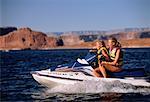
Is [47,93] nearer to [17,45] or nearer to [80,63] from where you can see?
[80,63]

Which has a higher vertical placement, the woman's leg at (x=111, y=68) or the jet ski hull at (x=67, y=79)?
the woman's leg at (x=111, y=68)

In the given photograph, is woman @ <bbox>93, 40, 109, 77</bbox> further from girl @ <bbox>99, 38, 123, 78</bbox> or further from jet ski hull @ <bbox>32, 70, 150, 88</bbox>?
jet ski hull @ <bbox>32, 70, 150, 88</bbox>

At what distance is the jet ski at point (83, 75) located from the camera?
700 inches

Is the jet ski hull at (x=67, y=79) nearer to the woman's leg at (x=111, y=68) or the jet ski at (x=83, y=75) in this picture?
the jet ski at (x=83, y=75)

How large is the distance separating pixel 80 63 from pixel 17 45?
17938 cm

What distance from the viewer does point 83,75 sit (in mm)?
17812

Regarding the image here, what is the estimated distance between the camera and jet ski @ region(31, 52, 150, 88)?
17.8 metres

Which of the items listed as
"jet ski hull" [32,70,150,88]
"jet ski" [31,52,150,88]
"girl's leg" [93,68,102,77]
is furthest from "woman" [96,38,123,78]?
"jet ski hull" [32,70,150,88]

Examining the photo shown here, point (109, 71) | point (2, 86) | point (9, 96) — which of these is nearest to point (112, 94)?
point (109, 71)

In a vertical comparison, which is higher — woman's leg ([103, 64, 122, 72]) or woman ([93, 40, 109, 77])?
woman ([93, 40, 109, 77])

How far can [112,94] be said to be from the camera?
17.5 metres

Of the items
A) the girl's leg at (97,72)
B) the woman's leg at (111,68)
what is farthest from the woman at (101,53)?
the woman's leg at (111,68)

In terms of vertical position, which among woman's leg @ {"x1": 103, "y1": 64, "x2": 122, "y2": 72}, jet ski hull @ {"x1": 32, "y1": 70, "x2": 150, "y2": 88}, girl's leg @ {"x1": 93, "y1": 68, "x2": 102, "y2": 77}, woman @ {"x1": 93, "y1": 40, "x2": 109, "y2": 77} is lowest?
jet ski hull @ {"x1": 32, "y1": 70, "x2": 150, "y2": 88}

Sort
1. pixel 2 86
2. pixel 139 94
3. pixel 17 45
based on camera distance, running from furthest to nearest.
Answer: pixel 17 45 < pixel 2 86 < pixel 139 94
